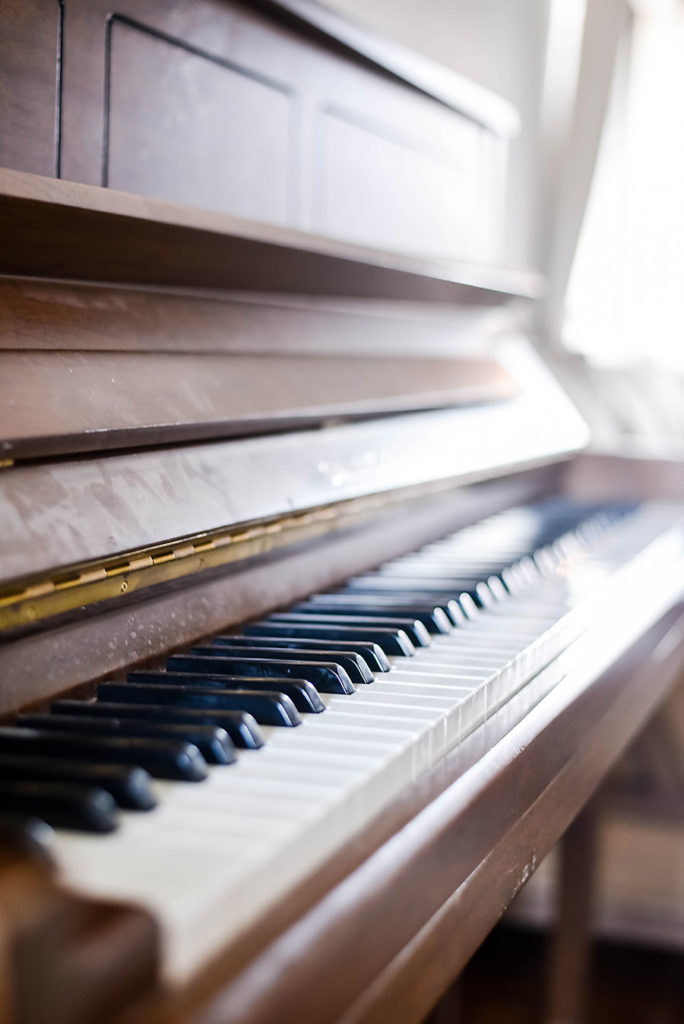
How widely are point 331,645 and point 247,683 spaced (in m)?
0.19

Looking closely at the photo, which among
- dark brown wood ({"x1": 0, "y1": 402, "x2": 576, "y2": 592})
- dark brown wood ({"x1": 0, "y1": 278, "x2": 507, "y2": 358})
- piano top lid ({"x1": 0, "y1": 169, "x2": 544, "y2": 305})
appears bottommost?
dark brown wood ({"x1": 0, "y1": 402, "x2": 576, "y2": 592})

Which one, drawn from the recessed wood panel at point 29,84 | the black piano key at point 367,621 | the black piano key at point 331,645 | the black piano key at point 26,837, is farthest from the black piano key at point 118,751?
the recessed wood panel at point 29,84

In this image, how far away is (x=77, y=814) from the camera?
2.10ft

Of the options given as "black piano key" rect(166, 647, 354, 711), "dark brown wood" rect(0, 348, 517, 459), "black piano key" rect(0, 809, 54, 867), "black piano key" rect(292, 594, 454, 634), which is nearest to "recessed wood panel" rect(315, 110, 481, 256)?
"dark brown wood" rect(0, 348, 517, 459)

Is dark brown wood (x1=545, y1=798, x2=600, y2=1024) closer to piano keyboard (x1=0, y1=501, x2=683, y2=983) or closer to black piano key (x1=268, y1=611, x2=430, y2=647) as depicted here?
piano keyboard (x1=0, y1=501, x2=683, y2=983)

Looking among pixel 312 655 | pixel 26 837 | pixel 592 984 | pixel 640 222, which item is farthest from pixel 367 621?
pixel 640 222

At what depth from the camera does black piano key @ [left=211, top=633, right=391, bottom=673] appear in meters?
1.09

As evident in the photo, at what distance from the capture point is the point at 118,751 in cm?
74

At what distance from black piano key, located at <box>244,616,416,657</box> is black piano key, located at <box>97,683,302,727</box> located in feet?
0.82

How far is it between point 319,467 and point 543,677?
39 cm

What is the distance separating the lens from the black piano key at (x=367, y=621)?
1215 mm

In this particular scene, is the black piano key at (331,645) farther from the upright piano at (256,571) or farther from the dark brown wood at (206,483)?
the dark brown wood at (206,483)

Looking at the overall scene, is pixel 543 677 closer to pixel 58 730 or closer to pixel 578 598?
pixel 578 598

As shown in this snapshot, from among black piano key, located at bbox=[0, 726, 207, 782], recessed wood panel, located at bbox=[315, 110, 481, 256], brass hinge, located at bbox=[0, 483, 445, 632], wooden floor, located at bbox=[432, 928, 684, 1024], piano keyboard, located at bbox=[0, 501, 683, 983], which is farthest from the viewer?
wooden floor, located at bbox=[432, 928, 684, 1024]
